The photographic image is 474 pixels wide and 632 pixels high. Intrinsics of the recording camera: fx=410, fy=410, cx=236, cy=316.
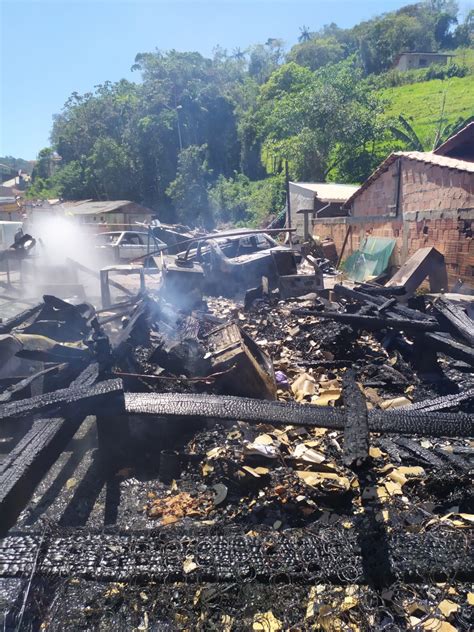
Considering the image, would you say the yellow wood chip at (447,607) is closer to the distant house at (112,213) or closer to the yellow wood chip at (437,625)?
the yellow wood chip at (437,625)

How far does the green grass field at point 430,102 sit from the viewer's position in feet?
105

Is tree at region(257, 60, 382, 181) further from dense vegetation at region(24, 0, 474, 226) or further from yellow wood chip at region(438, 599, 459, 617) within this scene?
yellow wood chip at region(438, 599, 459, 617)

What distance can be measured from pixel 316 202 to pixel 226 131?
27.5 m

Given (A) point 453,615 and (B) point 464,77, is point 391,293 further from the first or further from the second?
(B) point 464,77

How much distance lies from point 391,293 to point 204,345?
4.00 m

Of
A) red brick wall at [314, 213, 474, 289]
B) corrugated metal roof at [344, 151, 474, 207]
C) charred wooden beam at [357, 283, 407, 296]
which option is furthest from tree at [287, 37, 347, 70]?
charred wooden beam at [357, 283, 407, 296]

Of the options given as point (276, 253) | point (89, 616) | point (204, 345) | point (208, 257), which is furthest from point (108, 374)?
point (208, 257)

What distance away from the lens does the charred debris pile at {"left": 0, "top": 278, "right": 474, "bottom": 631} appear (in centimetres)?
220

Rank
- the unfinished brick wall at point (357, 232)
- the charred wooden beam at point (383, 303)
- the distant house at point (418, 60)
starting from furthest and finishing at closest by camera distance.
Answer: the distant house at point (418, 60), the unfinished brick wall at point (357, 232), the charred wooden beam at point (383, 303)

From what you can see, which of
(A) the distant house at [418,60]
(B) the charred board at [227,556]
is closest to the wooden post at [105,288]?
(B) the charred board at [227,556]

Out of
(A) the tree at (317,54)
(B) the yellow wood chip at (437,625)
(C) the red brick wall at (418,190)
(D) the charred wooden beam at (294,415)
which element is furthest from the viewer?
(A) the tree at (317,54)

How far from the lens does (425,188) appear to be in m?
12.5

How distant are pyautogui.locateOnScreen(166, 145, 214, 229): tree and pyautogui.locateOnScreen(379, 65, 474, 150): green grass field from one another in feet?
52.3

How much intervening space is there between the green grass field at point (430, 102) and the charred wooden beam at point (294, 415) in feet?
103
